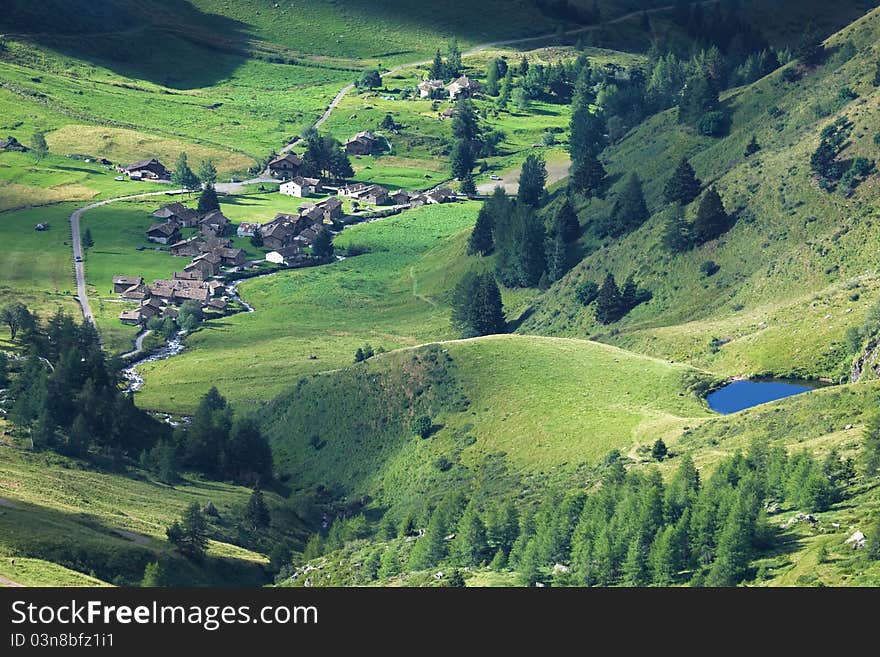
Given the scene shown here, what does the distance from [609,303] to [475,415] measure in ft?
143

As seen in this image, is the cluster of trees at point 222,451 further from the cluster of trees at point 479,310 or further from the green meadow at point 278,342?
the cluster of trees at point 479,310

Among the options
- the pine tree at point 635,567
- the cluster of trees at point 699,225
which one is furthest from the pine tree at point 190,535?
the cluster of trees at point 699,225

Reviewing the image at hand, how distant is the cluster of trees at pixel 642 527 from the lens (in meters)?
76.1

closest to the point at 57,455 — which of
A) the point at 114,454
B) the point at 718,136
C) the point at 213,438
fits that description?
the point at 114,454

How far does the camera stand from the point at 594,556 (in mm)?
79062

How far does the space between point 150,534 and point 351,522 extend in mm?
19029

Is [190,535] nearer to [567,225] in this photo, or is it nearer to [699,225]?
[699,225]

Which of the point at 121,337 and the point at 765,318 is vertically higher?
the point at 121,337

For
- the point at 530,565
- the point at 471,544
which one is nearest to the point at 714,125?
the point at 471,544

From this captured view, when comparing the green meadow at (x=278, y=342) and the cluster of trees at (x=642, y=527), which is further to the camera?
the green meadow at (x=278, y=342)

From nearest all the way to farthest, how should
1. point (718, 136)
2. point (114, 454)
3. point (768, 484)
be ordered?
point (768, 484), point (114, 454), point (718, 136)

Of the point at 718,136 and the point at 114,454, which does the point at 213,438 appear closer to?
the point at 114,454

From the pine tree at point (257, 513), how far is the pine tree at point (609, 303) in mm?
65157

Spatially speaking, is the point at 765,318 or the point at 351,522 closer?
the point at 351,522
